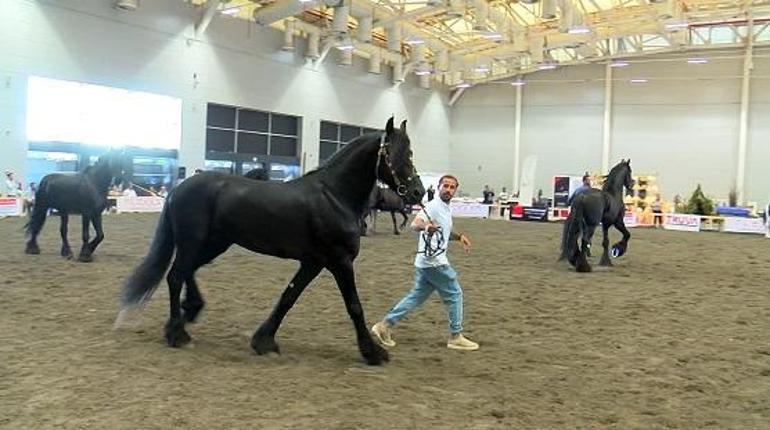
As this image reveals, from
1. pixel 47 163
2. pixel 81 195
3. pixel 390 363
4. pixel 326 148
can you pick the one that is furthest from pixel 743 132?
pixel 390 363

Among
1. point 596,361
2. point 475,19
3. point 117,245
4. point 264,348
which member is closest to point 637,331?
point 596,361

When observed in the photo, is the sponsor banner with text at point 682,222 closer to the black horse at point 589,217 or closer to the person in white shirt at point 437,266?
the black horse at point 589,217

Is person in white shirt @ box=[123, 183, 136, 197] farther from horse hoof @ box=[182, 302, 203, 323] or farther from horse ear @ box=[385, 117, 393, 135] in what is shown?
horse ear @ box=[385, 117, 393, 135]

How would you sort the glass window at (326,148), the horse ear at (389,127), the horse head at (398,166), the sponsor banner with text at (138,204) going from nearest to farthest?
1. the horse ear at (389,127)
2. the horse head at (398,166)
3. the sponsor banner with text at (138,204)
4. the glass window at (326,148)

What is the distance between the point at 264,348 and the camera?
571cm

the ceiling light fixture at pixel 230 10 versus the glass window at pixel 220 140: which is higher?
the ceiling light fixture at pixel 230 10

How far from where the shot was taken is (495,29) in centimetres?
3253

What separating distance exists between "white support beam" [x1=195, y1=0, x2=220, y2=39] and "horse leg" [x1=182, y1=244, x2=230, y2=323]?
894 inches

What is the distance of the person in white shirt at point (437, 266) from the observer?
6.05m

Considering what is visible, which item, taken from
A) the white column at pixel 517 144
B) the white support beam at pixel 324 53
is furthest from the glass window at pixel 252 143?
the white column at pixel 517 144

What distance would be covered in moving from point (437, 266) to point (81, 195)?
7.43m

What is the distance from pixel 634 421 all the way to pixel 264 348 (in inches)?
115

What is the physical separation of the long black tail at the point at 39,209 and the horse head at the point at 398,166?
7809mm

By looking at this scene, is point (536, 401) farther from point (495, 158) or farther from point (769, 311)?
point (495, 158)
